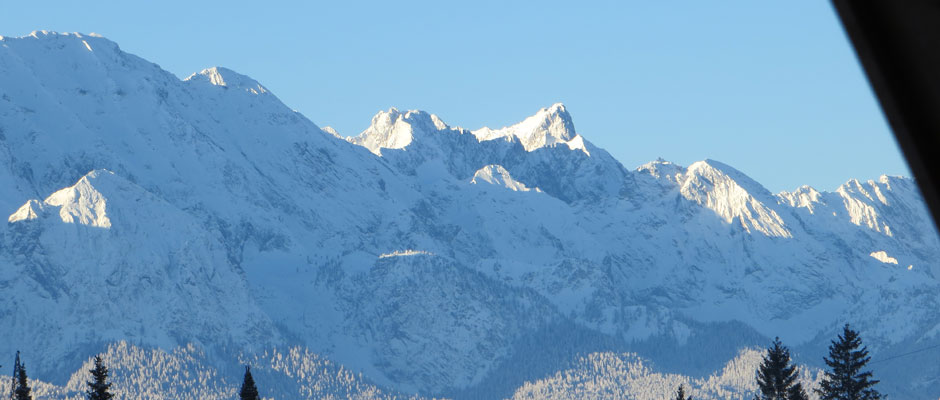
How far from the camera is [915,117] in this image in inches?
97.7

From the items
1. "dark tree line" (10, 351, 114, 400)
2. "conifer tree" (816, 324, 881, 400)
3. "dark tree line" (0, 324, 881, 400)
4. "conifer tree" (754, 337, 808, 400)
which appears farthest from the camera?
"conifer tree" (754, 337, 808, 400)

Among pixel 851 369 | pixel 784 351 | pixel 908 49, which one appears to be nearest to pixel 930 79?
pixel 908 49

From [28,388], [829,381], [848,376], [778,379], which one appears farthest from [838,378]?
[28,388]

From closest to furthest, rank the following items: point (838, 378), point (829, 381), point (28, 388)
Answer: point (28, 388) → point (838, 378) → point (829, 381)

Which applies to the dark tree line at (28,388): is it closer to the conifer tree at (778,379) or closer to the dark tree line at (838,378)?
the dark tree line at (838,378)

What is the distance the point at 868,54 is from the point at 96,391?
5498cm

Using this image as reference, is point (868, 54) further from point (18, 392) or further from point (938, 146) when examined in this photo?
point (18, 392)

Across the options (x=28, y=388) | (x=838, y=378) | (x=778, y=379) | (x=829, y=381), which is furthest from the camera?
(x=778, y=379)

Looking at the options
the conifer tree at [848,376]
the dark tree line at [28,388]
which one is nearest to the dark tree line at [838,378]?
the conifer tree at [848,376]

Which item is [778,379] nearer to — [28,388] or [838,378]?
[838,378]

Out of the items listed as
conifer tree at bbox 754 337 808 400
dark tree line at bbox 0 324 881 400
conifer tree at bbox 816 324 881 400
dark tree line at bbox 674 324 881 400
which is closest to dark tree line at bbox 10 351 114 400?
dark tree line at bbox 0 324 881 400

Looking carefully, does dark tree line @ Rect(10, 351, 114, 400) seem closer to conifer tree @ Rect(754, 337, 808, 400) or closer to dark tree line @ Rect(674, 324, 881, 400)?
dark tree line @ Rect(674, 324, 881, 400)

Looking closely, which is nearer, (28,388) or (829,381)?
(28,388)

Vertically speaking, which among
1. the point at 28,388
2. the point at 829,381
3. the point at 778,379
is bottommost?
the point at 829,381
